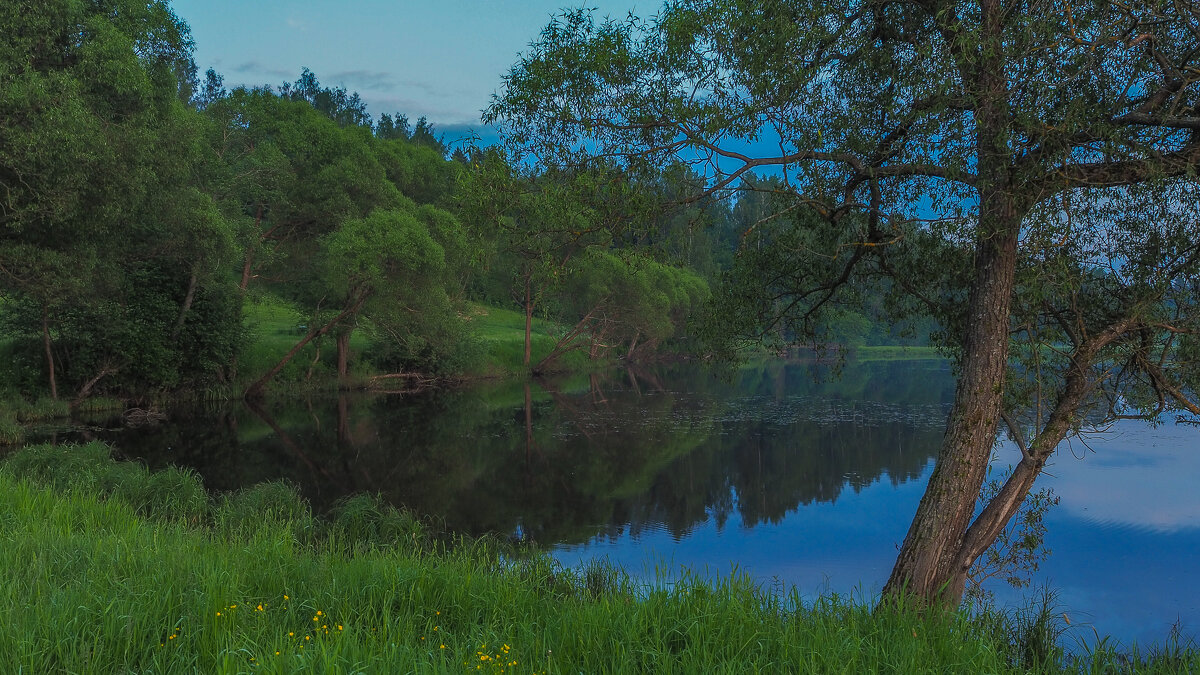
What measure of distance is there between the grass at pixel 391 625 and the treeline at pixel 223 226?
4.08 m

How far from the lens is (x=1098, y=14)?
22.9ft

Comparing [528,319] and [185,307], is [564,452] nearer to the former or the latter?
[185,307]

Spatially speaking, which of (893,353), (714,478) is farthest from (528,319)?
(893,353)

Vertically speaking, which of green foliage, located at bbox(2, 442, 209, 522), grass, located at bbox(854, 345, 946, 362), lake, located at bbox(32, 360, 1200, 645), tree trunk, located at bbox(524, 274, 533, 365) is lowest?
lake, located at bbox(32, 360, 1200, 645)

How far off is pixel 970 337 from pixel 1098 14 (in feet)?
10.3

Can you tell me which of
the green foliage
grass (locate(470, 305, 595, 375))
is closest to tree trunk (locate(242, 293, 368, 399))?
grass (locate(470, 305, 595, 375))

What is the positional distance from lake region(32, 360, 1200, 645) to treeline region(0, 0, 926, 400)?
2.91 meters

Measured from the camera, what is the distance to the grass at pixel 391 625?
4129mm

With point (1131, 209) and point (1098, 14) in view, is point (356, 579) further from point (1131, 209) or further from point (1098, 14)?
point (1131, 209)

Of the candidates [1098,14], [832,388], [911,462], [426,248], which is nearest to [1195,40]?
[1098,14]

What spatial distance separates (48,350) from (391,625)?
78.3ft

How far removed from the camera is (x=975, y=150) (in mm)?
7465

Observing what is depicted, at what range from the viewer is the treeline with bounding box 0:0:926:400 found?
8.84 meters

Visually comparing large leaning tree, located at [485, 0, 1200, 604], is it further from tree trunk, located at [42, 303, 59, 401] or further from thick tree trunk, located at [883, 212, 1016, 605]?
tree trunk, located at [42, 303, 59, 401]
